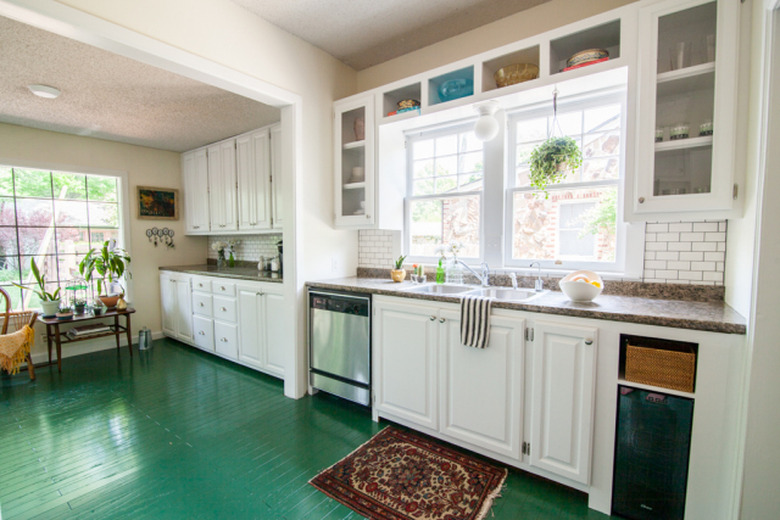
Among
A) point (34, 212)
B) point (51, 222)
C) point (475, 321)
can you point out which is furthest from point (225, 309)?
point (475, 321)

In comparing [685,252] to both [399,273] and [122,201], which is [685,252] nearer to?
[399,273]

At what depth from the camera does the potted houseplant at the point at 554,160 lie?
208 centimetres

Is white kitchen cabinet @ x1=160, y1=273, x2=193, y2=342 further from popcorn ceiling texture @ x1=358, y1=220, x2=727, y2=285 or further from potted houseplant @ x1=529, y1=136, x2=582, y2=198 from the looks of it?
popcorn ceiling texture @ x1=358, y1=220, x2=727, y2=285

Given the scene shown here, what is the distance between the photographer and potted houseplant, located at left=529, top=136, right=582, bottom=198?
2.08 metres

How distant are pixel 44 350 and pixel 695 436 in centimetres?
575


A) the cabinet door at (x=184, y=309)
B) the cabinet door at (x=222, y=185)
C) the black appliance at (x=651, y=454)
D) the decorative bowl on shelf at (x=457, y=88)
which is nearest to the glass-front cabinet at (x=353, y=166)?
the decorative bowl on shelf at (x=457, y=88)

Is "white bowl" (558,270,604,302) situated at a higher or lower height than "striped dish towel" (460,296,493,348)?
higher

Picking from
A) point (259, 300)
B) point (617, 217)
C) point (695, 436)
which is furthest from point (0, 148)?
point (695, 436)

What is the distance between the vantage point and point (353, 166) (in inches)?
119

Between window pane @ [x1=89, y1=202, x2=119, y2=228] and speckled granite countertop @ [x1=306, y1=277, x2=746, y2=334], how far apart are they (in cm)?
445

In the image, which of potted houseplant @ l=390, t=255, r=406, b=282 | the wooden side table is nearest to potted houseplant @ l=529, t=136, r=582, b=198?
potted houseplant @ l=390, t=255, r=406, b=282

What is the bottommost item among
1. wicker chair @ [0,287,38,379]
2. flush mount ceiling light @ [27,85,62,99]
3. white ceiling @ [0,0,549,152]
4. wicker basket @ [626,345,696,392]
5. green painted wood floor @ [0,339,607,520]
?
green painted wood floor @ [0,339,607,520]

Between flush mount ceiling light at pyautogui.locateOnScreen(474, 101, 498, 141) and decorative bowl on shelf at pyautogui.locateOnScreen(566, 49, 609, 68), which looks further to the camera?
flush mount ceiling light at pyautogui.locateOnScreen(474, 101, 498, 141)

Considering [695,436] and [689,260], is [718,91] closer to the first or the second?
[689,260]
